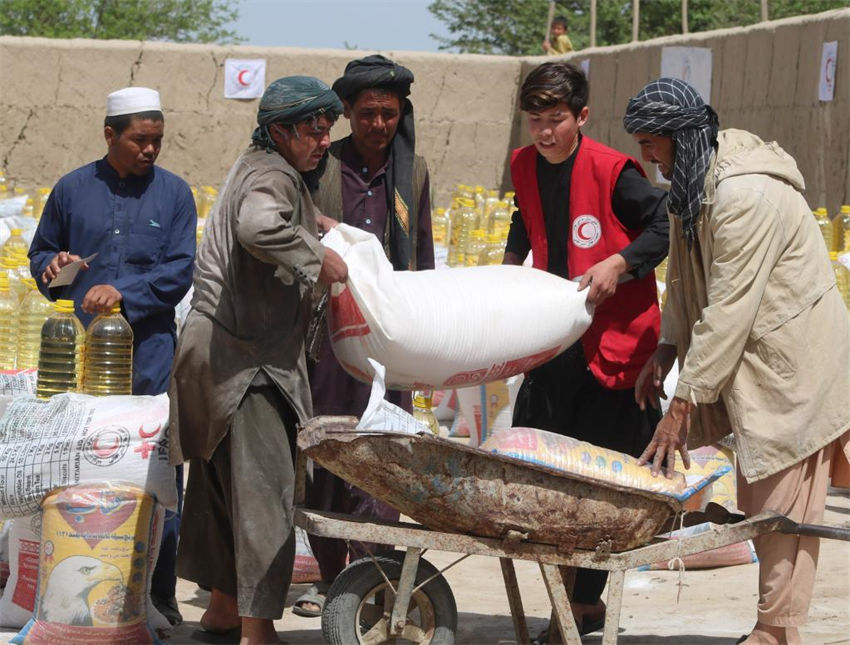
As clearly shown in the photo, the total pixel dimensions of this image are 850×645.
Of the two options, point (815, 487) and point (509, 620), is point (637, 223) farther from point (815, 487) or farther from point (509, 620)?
point (509, 620)

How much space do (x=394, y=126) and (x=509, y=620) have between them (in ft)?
5.60

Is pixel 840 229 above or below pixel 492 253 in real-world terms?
above

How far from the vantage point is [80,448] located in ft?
13.9

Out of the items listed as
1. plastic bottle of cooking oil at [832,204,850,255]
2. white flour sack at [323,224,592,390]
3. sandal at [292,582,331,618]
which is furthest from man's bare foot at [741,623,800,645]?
plastic bottle of cooking oil at [832,204,850,255]

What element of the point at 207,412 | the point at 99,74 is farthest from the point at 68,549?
the point at 99,74

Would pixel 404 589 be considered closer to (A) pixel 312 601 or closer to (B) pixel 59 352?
(A) pixel 312 601

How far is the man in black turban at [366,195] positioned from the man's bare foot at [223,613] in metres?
0.45

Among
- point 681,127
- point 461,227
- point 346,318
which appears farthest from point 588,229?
point 461,227

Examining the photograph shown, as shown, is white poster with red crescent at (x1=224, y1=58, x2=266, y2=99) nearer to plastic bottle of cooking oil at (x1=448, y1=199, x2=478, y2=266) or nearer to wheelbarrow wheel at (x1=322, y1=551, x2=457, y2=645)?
plastic bottle of cooking oil at (x1=448, y1=199, x2=478, y2=266)

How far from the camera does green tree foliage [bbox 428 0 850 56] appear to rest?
2447 centimetres

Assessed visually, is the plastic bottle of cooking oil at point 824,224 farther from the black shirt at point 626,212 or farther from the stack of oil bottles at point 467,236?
the black shirt at point 626,212

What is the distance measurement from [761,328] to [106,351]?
209cm

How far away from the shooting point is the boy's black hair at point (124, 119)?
190 inches

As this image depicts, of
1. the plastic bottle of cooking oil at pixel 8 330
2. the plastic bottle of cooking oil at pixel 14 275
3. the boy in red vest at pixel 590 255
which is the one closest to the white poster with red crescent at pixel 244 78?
the plastic bottle of cooking oil at pixel 14 275
